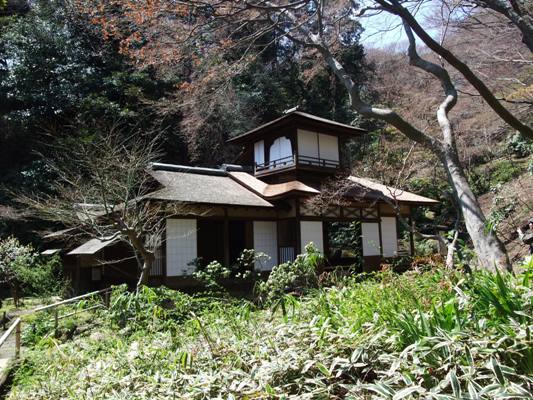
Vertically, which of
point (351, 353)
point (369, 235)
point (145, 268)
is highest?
point (369, 235)

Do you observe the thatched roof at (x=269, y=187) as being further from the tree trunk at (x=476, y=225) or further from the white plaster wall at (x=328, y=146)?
the tree trunk at (x=476, y=225)

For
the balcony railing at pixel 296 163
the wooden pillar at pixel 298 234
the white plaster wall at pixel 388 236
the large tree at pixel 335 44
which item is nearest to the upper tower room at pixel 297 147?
the balcony railing at pixel 296 163

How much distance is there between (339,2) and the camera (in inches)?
314

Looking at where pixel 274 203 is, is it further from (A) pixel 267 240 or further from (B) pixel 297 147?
(B) pixel 297 147

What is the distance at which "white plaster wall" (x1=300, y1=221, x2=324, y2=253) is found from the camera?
42.4 ft

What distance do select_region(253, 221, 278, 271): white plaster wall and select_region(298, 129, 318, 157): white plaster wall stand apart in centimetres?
280

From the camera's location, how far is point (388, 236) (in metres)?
15.8

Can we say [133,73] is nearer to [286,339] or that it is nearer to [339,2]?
[339,2]

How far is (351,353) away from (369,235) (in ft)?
42.3

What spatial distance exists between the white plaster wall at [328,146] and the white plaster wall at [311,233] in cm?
300

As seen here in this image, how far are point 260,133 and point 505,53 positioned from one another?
323 inches

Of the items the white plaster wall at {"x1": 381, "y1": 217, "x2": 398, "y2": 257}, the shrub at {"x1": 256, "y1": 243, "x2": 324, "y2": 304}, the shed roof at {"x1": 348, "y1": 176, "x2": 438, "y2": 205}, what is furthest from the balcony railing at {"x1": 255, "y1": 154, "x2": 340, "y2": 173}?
the shrub at {"x1": 256, "y1": 243, "x2": 324, "y2": 304}

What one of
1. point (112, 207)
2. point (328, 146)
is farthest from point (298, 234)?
point (112, 207)

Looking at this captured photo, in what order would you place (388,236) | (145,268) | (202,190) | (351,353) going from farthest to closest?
1. (388,236)
2. (202,190)
3. (145,268)
4. (351,353)
